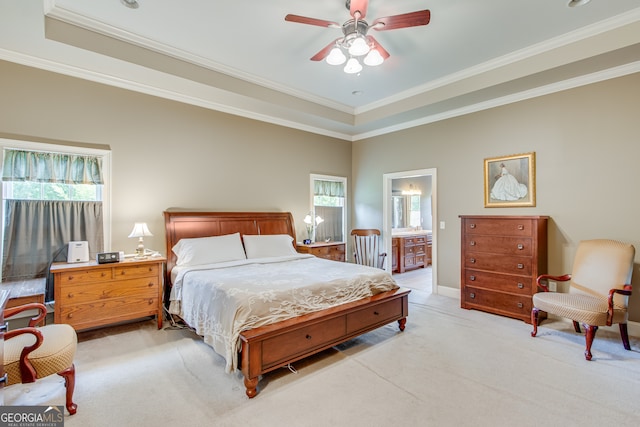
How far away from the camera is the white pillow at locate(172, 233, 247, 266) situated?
3.86 metres

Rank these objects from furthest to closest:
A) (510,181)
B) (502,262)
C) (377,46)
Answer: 1. (510,181)
2. (502,262)
3. (377,46)

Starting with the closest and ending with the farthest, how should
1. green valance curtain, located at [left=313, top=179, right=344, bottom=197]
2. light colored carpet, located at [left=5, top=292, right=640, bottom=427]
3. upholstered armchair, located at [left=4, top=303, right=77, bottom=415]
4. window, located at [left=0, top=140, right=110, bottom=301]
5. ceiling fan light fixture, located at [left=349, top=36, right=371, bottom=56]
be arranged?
1. upholstered armchair, located at [left=4, top=303, right=77, bottom=415]
2. light colored carpet, located at [left=5, top=292, right=640, bottom=427]
3. ceiling fan light fixture, located at [left=349, top=36, right=371, bottom=56]
4. window, located at [left=0, top=140, right=110, bottom=301]
5. green valance curtain, located at [left=313, top=179, right=344, bottom=197]

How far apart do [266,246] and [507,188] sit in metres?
3.55

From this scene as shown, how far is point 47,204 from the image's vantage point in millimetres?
3414

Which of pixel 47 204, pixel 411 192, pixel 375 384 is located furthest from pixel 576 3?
pixel 411 192

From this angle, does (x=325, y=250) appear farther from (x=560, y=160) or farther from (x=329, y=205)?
(x=560, y=160)

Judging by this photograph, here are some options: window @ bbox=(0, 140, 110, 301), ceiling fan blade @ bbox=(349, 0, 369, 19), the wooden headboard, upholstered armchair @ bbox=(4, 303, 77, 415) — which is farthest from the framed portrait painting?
window @ bbox=(0, 140, 110, 301)

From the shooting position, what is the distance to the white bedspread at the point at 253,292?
96.3 inches

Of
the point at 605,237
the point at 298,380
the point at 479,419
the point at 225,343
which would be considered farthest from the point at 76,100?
the point at 605,237

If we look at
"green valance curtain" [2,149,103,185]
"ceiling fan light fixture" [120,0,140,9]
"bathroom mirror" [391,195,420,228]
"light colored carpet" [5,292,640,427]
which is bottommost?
"light colored carpet" [5,292,640,427]

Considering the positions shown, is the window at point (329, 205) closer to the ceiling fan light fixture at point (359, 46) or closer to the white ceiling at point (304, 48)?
the white ceiling at point (304, 48)

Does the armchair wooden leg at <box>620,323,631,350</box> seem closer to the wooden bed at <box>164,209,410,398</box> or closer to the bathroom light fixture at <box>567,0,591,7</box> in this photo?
the wooden bed at <box>164,209,410,398</box>

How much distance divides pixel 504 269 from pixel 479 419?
2463mm

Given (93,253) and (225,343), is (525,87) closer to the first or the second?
(225,343)
